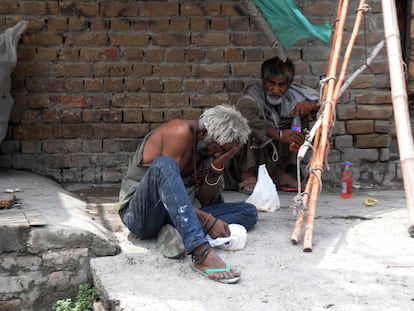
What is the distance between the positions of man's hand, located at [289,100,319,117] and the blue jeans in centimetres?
148

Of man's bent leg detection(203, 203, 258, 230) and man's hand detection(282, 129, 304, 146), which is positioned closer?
man's bent leg detection(203, 203, 258, 230)

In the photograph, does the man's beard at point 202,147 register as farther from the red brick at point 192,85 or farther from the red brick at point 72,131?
the red brick at point 72,131

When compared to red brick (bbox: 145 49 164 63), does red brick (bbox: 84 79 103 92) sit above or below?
below

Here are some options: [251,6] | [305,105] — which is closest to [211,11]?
[251,6]

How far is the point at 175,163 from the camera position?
3.61 m

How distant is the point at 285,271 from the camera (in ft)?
11.6

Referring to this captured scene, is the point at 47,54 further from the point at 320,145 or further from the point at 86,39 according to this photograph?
the point at 320,145

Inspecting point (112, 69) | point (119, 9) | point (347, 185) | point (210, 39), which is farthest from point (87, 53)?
point (347, 185)

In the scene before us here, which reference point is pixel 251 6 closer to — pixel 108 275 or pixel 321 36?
pixel 321 36

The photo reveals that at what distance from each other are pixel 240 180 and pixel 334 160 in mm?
996

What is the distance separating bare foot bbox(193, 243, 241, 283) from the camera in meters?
3.36

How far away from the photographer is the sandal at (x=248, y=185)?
5344 mm

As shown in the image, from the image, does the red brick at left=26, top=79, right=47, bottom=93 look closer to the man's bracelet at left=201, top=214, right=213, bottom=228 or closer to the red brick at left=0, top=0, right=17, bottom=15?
the red brick at left=0, top=0, right=17, bottom=15

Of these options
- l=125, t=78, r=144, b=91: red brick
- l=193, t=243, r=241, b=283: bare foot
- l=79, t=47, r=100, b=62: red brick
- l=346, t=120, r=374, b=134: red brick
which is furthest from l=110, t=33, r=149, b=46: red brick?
l=193, t=243, r=241, b=283: bare foot
